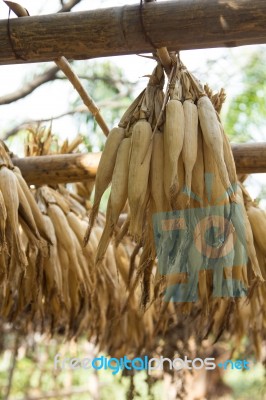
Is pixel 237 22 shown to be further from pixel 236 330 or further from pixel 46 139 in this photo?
pixel 236 330

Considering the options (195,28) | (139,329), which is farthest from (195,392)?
(195,28)

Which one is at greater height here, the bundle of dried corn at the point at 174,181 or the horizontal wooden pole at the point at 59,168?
the horizontal wooden pole at the point at 59,168

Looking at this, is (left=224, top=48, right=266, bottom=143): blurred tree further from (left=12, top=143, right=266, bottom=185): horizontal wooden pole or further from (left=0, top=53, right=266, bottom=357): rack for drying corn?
(left=12, top=143, right=266, bottom=185): horizontal wooden pole

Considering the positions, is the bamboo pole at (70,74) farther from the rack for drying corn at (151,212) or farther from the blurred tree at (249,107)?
the blurred tree at (249,107)

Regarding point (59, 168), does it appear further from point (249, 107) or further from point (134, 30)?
point (249, 107)

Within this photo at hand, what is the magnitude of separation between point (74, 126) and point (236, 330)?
4.63 ft

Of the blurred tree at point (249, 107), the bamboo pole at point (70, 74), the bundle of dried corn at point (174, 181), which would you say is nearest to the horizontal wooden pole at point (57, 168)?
the bamboo pole at point (70, 74)

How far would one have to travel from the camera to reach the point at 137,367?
7.59 ft

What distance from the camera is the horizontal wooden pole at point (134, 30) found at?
0.98m

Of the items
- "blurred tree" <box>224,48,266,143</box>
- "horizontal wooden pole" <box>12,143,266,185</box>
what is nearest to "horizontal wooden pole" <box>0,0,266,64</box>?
"horizontal wooden pole" <box>12,143,266,185</box>

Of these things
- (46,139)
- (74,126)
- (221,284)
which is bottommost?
(221,284)

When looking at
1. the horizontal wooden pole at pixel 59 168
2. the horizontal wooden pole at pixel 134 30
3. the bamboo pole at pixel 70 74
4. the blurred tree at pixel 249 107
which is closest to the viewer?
the horizontal wooden pole at pixel 134 30

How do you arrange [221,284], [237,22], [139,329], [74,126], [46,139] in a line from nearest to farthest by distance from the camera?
[237,22]
[221,284]
[46,139]
[139,329]
[74,126]

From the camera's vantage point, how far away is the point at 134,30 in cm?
103
